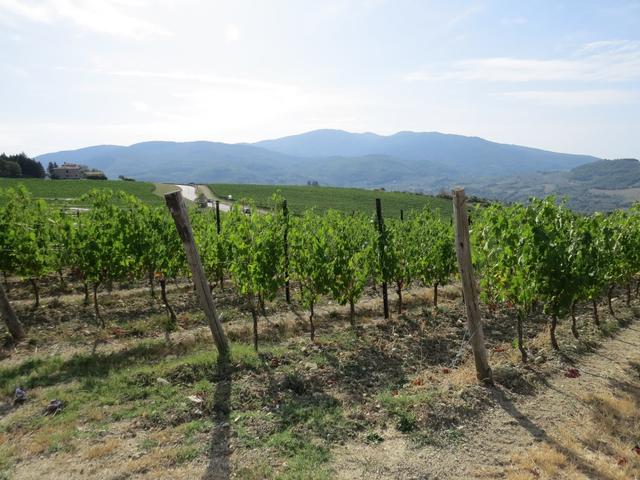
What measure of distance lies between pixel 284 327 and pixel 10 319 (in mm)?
6459

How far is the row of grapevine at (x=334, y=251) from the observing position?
8594 millimetres

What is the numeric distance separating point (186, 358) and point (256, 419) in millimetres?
3057

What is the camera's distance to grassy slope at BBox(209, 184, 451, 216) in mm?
51000

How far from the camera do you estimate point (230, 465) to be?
5.55m

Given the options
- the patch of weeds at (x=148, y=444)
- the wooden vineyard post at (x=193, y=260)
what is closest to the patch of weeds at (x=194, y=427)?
the patch of weeds at (x=148, y=444)

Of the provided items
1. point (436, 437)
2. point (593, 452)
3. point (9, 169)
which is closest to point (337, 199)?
point (436, 437)

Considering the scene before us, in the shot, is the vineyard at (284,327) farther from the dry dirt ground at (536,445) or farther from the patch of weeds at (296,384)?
the dry dirt ground at (536,445)

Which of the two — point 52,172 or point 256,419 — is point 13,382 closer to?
point 256,419

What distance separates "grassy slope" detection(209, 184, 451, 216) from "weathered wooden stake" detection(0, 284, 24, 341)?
3756 centimetres

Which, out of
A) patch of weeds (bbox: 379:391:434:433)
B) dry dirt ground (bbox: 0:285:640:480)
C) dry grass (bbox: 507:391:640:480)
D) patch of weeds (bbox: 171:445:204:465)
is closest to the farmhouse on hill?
dry dirt ground (bbox: 0:285:640:480)

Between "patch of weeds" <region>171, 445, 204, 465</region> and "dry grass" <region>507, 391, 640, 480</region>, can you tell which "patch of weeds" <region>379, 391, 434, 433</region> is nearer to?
"dry grass" <region>507, 391, 640, 480</region>

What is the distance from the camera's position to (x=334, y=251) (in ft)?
34.4

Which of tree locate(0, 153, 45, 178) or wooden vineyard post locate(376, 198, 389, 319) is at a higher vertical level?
tree locate(0, 153, 45, 178)

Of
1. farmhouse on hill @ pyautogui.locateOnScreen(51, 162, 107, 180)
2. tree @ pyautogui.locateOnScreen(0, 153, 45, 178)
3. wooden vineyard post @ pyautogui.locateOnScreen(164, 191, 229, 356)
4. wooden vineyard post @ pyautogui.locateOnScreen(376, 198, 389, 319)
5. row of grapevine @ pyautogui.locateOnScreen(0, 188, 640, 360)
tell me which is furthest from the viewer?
farmhouse on hill @ pyautogui.locateOnScreen(51, 162, 107, 180)
